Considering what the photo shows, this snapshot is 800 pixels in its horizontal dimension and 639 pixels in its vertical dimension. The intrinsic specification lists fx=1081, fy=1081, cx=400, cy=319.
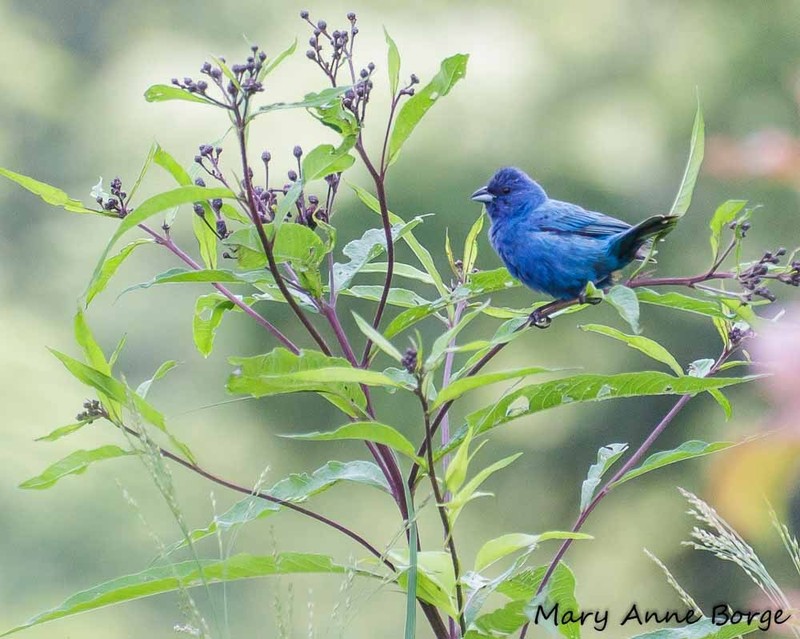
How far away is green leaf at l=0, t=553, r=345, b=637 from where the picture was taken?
1173 mm

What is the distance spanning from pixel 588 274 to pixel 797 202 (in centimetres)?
220

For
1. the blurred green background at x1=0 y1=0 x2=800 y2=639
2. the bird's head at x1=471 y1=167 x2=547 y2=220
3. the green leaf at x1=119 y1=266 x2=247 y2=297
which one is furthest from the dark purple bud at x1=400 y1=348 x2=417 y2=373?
the blurred green background at x1=0 y1=0 x2=800 y2=639

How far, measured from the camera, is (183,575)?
1.20m

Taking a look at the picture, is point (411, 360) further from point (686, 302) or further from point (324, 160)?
point (686, 302)

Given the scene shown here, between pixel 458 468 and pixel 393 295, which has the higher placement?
pixel 393 295

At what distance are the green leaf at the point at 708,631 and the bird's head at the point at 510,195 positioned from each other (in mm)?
1045

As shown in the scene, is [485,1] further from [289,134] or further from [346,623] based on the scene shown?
[346,623]

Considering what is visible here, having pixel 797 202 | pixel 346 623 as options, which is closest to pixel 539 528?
pixel 797 202

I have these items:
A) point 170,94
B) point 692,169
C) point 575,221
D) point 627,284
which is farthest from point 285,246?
point 575,221

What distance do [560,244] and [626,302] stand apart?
0.76m

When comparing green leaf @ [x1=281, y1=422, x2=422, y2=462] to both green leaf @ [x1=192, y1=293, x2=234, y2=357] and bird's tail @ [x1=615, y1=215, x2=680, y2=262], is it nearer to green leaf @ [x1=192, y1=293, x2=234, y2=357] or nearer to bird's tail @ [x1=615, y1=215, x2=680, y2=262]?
green leaf @ [x1=192, y1=293, x2=234, y2=357]

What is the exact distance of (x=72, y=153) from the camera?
4504mm

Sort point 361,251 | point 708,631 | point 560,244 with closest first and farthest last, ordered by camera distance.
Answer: point 708,631 < point 361,251 < point 560,244

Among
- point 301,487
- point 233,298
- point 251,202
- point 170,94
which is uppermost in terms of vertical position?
point 170,94
